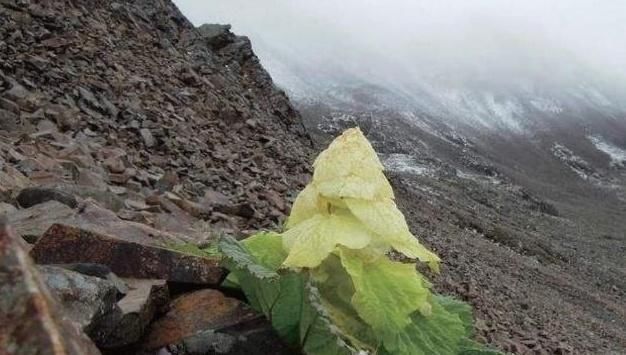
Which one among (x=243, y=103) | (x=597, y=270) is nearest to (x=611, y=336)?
(x=243, y=103)

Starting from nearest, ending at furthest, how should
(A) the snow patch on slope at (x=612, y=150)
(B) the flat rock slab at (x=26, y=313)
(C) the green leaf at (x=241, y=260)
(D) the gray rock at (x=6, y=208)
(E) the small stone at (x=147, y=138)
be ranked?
(B) the flat rock slab at (x=26, y=313)
(C) the green leaf at (x=241, y=260)
(D) the gray rock at (x=6, y=208)
(E) the small stone at (x=147, y=138)
(A) the snow patch on slope at (x=612, y=150)

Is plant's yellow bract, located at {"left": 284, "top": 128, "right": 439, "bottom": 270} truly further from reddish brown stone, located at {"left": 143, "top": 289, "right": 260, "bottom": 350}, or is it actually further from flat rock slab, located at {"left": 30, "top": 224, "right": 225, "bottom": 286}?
flat rock slab, located at {"left": 30, "top": 224, "right": 225, "bottom": 286}

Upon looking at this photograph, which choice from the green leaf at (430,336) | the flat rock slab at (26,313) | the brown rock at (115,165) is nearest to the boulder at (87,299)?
the flat rock slab at (26,313)

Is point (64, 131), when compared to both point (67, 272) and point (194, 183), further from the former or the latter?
point (67, 272)

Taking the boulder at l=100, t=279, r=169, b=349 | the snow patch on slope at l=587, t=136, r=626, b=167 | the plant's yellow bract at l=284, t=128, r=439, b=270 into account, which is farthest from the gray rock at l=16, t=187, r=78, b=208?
the snow patch on slope at l=587, t=136, r=626, b=167

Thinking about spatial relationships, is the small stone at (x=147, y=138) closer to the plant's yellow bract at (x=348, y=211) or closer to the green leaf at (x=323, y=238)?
the plant's yellow bract at (x=348, y=211)
